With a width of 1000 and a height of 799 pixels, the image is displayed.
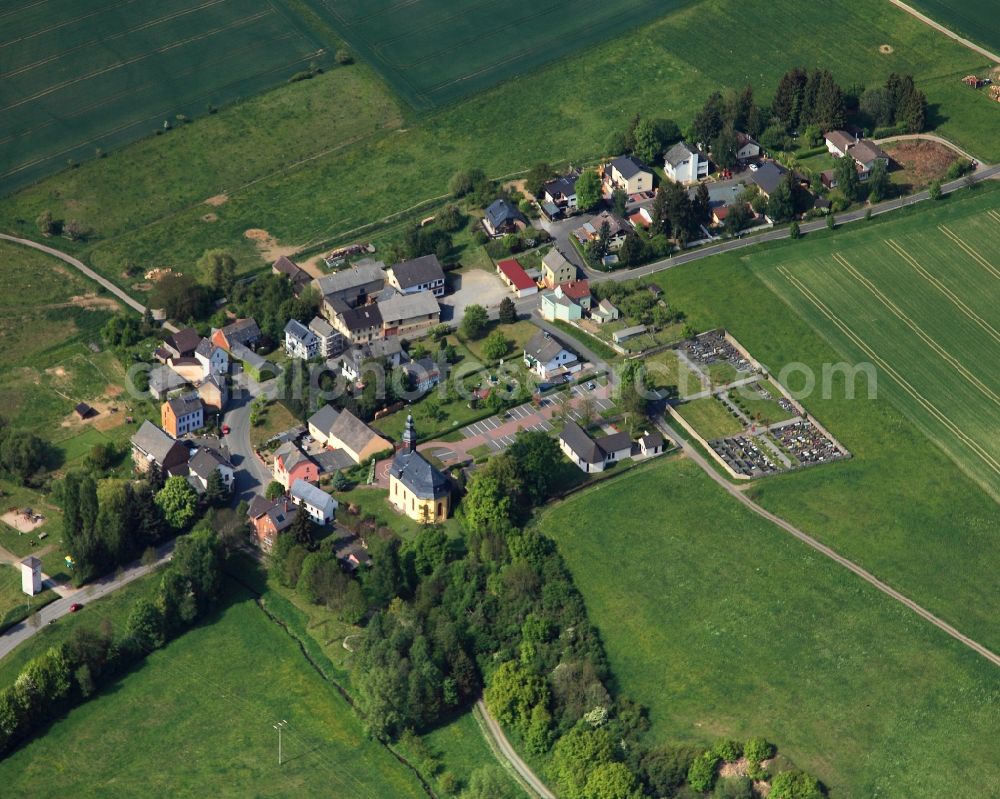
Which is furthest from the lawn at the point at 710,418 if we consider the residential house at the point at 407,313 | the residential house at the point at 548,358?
the residential house at the point at 407,313

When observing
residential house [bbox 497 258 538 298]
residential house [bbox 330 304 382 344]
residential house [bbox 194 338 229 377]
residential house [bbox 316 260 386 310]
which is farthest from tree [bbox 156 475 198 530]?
residential house [bbox 497 258 538 298]

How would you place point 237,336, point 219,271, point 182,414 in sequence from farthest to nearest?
point 219,271 → point 237,336 → point 182,414

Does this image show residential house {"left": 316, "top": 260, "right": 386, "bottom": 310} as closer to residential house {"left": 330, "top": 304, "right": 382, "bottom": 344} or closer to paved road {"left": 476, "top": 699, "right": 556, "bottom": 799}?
residential house {"left": 330, "top": 304, "right": 382, "bottom": 344}

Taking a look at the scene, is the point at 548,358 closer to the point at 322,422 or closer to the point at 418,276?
the point at 418,276

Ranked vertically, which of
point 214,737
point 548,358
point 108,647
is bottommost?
point 214,737

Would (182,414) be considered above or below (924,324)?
below

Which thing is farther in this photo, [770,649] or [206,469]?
[206,469]

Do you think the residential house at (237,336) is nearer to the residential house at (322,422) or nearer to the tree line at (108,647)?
the residential house at (322,422)

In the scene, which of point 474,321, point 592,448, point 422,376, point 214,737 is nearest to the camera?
point 214,737

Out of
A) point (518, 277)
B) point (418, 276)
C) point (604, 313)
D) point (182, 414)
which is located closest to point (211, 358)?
point (182, 414)
